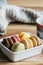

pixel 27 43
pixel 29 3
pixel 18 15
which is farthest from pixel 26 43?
pixel 29 3

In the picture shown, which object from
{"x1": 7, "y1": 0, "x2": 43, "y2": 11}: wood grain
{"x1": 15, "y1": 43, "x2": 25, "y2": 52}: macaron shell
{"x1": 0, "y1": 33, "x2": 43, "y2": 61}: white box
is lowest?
{"x1": 0, "y1": 33, "x2": 43, "y2": 61}: white box

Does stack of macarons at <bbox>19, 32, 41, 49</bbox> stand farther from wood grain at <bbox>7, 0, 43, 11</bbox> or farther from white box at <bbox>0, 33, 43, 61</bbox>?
wood grain at <bbox>7, 0, 43, 11</bbox>

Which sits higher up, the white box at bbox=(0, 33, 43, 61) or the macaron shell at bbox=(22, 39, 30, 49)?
the macaron shell at bbox=(22, 39, 30, 49)

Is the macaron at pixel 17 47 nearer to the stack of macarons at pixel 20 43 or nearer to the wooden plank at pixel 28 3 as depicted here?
the stack of macarons at pixel 20 43

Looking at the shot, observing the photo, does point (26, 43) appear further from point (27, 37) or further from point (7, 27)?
point (7, 27)

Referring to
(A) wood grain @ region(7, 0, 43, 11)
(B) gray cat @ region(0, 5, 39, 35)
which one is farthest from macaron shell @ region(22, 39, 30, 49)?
(A) wood grain @ region(7, 0, 43, 11)

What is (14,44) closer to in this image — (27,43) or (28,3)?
(27,43)

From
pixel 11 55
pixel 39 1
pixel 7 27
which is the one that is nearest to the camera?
pixel 11 55

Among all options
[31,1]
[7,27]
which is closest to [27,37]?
[7,27]

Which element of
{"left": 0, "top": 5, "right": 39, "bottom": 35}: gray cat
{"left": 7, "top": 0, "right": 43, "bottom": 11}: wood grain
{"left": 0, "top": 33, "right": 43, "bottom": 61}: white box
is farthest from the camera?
{"left": 7, "top": 0, "right": 43, "bottom": 11}: wood grain

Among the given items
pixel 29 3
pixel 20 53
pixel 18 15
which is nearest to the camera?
pixel 20 53

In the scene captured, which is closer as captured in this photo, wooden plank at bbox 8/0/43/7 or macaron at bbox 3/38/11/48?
macaron at bbox 3/38/11/48
